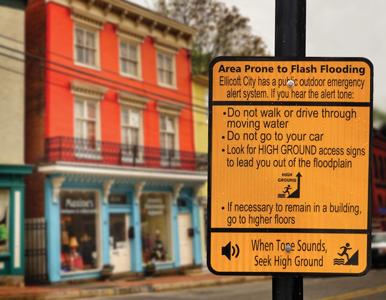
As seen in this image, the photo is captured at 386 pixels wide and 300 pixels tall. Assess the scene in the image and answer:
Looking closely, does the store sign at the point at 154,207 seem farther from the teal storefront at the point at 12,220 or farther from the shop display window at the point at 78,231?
the teal storefront at the point at 12,220

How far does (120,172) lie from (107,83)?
389 centimetres

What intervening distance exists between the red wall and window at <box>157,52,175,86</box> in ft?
1.14

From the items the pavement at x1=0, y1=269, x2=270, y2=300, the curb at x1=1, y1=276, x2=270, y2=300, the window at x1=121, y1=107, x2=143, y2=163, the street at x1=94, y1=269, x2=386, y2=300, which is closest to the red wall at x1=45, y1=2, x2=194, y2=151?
the window at x1=121, y1=107, x2=143, y2=163

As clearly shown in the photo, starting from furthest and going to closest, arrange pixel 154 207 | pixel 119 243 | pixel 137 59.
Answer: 1. pixel 154 207
2. pixel 137 59
3. pixel 119 243

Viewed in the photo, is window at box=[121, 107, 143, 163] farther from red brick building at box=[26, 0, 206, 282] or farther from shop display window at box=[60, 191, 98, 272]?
shop display window at box=[60, 191, 98, 272]

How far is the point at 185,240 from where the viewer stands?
90.8ft

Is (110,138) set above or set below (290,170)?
below

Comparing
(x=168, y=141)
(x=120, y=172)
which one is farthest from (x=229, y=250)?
(x=168, y=141)

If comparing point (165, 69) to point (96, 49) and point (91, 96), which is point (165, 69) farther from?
point (91, 96)

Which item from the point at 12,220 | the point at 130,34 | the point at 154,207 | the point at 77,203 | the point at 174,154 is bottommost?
the point at 154,207

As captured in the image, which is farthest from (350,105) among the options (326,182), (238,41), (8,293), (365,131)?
(238,41)

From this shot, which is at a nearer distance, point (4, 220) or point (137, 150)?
point (4, 220)

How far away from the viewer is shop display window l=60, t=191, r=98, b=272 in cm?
2180

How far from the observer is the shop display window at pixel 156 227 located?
84.6 ft
